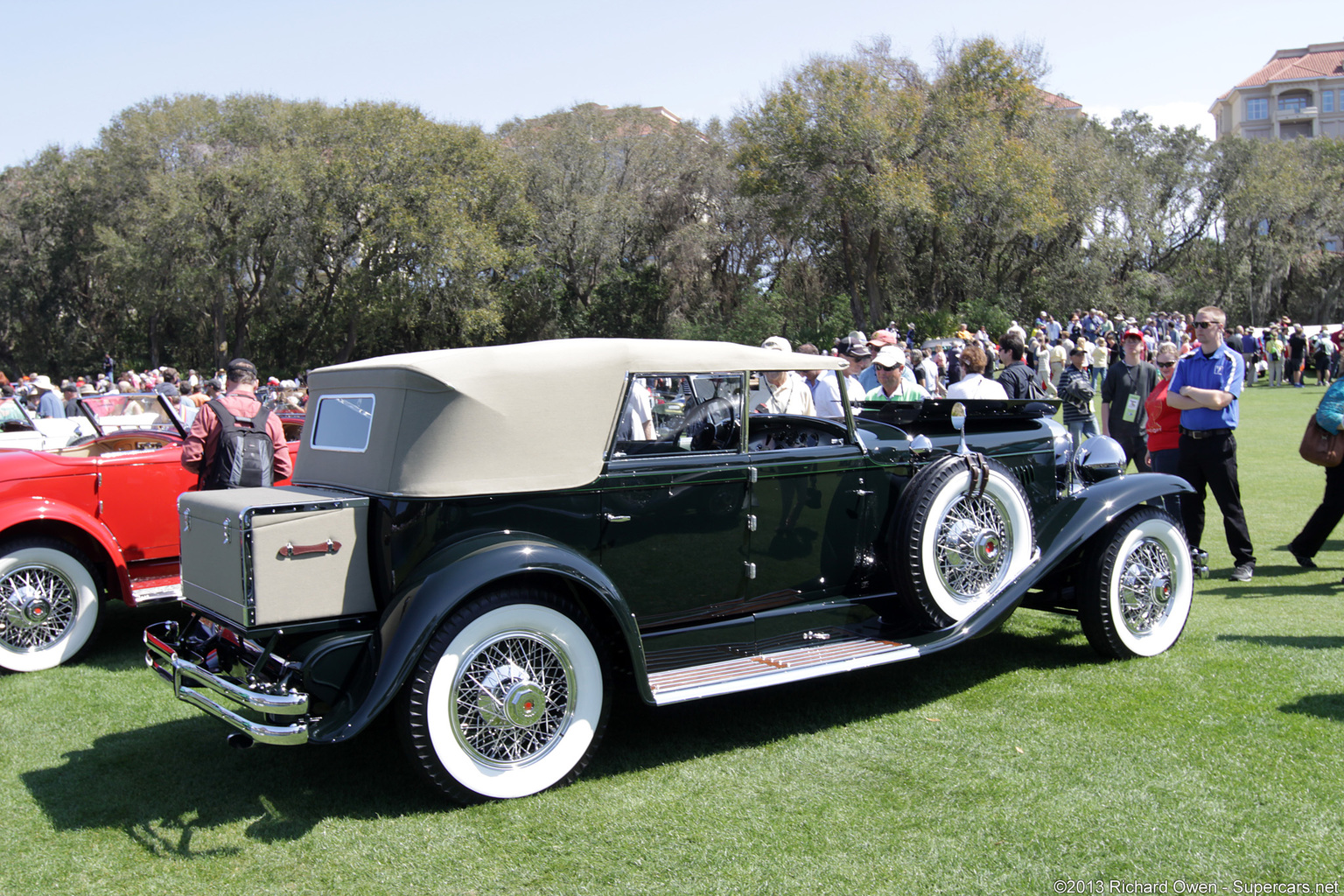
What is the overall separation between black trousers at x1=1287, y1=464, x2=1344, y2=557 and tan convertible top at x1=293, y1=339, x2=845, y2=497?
5.62 m

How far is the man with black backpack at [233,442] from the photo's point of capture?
5.96 m

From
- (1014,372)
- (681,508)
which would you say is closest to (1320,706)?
(681,508)

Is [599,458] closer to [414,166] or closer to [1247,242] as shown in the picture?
[414,166]

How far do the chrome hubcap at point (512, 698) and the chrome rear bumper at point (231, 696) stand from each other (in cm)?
58

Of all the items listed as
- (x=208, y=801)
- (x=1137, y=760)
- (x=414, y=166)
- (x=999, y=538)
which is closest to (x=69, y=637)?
(x=208, y=801)

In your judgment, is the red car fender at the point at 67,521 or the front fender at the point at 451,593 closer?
the front fender at the point at 451,593

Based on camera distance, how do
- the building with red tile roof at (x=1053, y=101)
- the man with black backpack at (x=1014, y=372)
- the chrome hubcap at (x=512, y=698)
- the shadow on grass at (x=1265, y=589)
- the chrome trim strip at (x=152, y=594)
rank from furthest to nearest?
1. the building with red tile roof at (x=1053, y=101)
2. the man with black backpack at (x=1014, y=372)
3. the shadow on grass at (x=1265, y=589)
4. the chrome trim strip at (x=152, y=594)
5. the chrome hubcap at (x=512, y=698)

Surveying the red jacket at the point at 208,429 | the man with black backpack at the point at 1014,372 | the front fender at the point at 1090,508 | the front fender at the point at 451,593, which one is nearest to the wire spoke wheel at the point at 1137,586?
the front fender at the point at 1090,508

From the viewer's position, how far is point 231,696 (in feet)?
11.7

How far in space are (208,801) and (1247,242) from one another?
57.1m

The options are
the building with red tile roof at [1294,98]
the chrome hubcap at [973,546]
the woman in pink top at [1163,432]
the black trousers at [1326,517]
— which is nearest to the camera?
the chrome hubcap at [973,546]

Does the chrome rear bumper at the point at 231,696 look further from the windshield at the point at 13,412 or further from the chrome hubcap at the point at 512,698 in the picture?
the windshield at the point at 13,412

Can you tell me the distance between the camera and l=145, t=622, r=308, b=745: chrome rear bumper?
11.4ft

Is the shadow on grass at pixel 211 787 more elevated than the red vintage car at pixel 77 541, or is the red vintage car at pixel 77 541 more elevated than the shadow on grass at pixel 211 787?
the red vintage car at pixel 77 541
